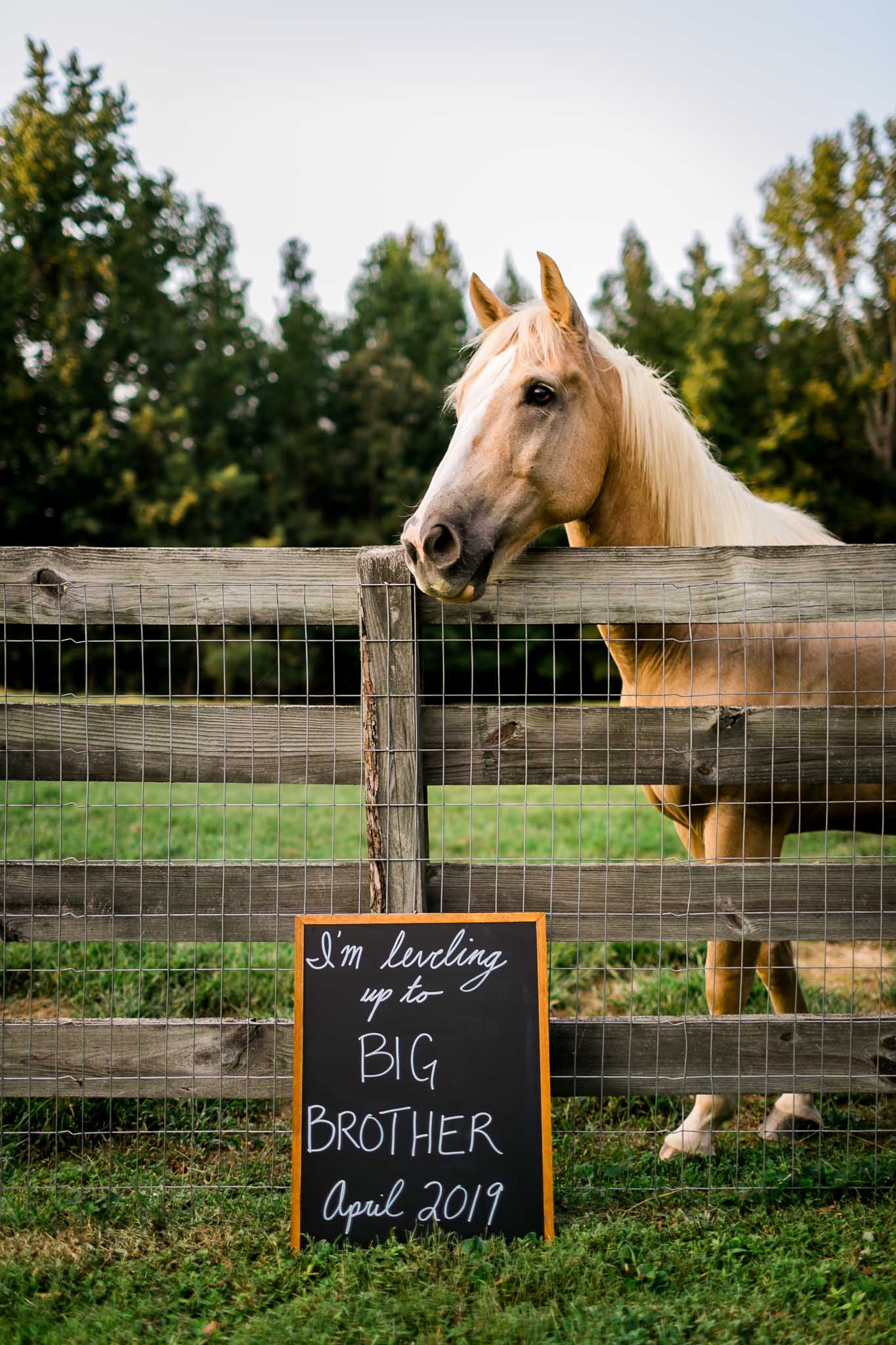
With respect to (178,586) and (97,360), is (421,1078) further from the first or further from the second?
(97,360)

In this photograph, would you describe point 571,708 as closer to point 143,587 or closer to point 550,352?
point 550,352

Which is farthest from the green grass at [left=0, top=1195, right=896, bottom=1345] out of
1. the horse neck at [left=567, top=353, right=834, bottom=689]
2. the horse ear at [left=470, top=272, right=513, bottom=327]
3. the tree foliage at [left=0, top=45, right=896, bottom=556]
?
the tree foliage at [left=0, top=45, right=896, bottom=556]

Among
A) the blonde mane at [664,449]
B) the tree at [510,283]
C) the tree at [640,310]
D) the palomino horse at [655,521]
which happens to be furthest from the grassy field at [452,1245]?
the tree at [510,283]

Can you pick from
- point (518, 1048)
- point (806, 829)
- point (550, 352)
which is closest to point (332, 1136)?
point (518, 1048)

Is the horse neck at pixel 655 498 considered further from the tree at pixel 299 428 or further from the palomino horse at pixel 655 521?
the tree at pixel 299 428

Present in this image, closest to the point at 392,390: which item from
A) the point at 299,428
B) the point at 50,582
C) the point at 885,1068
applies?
the point at 299,428

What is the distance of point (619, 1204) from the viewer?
2564 millimetres

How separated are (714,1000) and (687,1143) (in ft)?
1.58

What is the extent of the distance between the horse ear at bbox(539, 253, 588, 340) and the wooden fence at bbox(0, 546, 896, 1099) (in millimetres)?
779

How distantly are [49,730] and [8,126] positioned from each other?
27.5 metres

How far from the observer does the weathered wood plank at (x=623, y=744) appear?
8.50 ft

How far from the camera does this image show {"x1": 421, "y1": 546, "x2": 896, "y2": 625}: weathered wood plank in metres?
2.60

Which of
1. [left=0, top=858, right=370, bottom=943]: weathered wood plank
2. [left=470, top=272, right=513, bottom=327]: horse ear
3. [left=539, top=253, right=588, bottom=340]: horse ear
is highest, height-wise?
[left=470, top=272, right=513, bottom=327]: horse ear

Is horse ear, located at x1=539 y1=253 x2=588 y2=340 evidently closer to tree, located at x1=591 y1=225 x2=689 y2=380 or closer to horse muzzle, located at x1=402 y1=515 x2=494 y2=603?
horse muzzle, located at x1=402 y1=515 x2=494 y2=603
